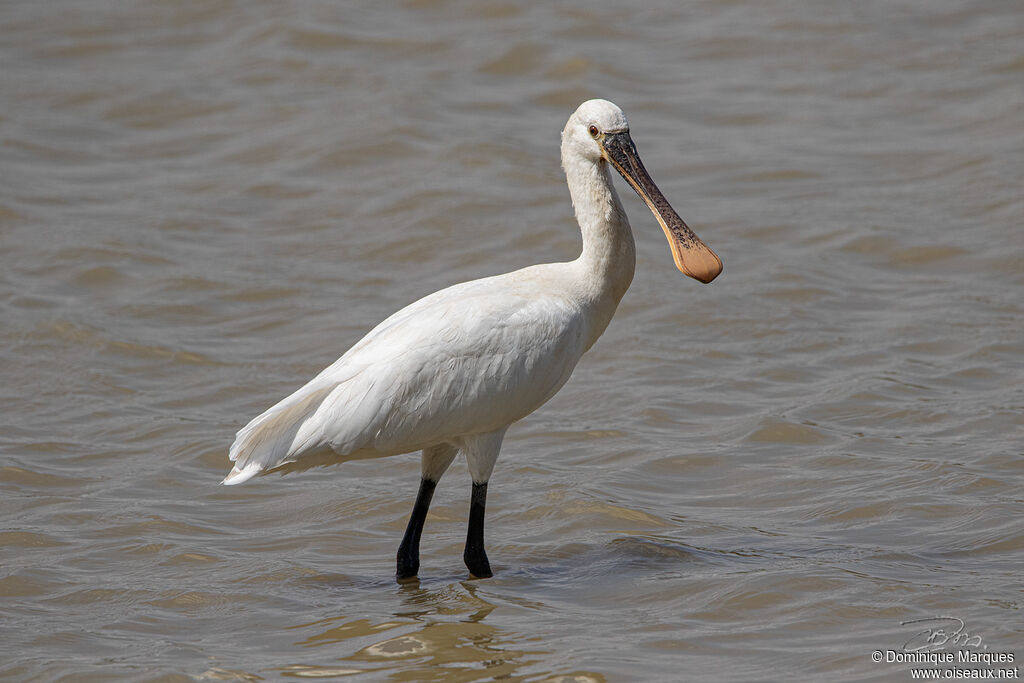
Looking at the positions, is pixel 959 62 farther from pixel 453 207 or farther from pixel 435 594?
pixel 435 594

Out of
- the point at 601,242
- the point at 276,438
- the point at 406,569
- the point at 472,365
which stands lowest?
the point at 406,569

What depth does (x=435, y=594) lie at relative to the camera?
27.2 ft

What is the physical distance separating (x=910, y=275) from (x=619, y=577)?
5.84 meters

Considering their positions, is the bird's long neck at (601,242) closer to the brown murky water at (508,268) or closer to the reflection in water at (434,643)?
the brown murky water at (508,268)

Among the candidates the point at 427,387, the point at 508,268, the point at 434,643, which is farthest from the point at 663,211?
the point at 508,268

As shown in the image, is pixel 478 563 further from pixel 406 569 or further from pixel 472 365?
pixel 472 365

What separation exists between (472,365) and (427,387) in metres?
0.27

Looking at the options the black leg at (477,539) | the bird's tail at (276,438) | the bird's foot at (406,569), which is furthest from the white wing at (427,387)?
the bird's foot at (406,569)

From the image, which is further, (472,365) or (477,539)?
(477,539)

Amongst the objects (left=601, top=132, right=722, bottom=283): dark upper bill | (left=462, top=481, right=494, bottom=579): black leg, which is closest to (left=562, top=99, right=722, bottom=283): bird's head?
(left=601, top=132, right=722, bottom=283): dark upper bill
